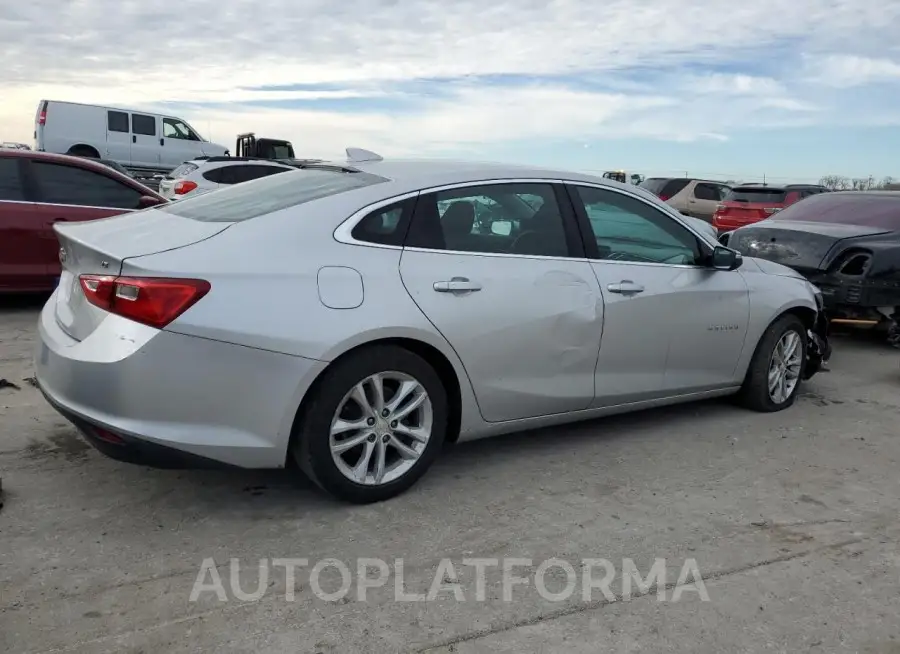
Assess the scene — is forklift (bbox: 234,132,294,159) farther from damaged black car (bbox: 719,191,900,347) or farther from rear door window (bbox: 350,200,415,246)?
rear door window (bbox: 350,200,415,246)

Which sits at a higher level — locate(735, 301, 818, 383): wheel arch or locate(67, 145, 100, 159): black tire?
locate(67, 145, 100, 159): black tire

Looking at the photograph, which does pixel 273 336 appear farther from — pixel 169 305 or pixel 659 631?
pixel 659 631

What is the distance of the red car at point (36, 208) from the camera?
7.24 metres

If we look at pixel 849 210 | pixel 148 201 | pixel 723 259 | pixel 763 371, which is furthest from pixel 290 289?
pixel 849 210

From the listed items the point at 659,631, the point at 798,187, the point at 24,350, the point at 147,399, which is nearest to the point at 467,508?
the point at 659,631

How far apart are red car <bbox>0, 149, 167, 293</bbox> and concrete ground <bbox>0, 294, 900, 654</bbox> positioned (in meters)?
2.93

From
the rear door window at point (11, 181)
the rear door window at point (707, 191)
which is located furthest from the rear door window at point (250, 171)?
the rear door window at point (707, 191)

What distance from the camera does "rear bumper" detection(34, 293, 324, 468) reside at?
3092 millimetres

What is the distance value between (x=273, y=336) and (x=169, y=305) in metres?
0.40

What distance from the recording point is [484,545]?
11.0 ft

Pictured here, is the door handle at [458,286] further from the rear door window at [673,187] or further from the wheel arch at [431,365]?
the rear door window at [673,187]

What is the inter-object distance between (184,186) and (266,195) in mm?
10128

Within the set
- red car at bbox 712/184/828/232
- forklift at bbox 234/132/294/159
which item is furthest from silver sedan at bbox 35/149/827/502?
forklift at bbox 234/132/294/159

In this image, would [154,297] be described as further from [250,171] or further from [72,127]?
[72,127]
